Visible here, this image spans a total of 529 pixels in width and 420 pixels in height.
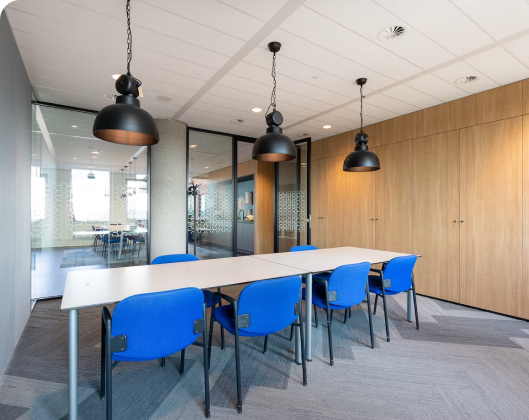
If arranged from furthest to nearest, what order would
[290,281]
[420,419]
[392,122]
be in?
1. [392,122]
2. [290,281]
3. [420,419]

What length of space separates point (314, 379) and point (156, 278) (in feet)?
5.00

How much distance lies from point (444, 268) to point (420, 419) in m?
3.07

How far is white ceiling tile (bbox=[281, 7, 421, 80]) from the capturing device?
99.6 inches

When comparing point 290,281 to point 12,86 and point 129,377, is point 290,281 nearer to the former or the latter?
point 129,377

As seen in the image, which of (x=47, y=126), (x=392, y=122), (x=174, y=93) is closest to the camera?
(x=174, y=93)

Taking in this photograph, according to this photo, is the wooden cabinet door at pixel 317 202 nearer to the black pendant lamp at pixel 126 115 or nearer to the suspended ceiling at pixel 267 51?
the suspended ceiling at pixel 267 51

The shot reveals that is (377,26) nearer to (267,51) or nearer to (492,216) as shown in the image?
(267,51)

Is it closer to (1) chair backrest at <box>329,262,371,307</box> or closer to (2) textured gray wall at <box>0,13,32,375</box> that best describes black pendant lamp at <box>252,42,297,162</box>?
(1) chair backrest at <box>329,262,371,307</box>

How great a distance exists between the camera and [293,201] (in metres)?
6.93

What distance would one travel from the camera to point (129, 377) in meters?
2.41

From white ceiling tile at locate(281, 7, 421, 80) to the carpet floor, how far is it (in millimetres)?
3000

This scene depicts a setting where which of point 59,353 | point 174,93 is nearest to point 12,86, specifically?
point 174,93

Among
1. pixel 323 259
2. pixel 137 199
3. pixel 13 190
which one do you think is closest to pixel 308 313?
pixel 323 259

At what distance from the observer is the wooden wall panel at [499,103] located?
3.72m
